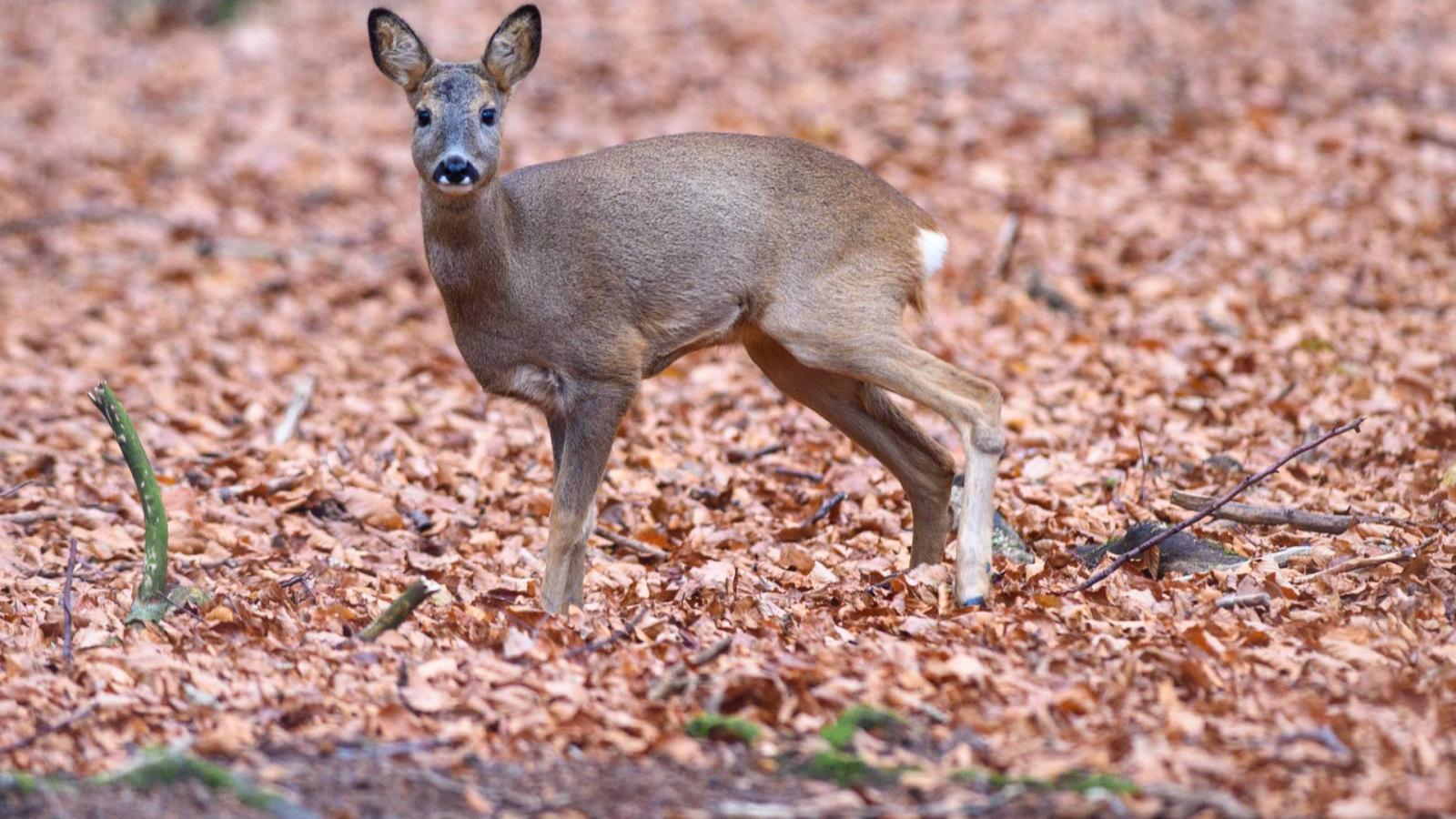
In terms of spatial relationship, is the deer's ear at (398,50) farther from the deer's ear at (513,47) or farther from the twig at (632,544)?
the twig at (632,544)

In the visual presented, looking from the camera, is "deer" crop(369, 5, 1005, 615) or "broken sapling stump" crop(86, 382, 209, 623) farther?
"deer" crop(369, 5, 1005, 615)

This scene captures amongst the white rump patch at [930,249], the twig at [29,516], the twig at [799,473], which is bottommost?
the twig at [29,516]

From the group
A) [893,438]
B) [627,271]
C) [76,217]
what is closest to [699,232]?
[627,271]

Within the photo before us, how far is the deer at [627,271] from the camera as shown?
5.76m

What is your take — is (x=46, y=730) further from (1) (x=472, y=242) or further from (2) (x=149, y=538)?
(1) (x=472, y=242)

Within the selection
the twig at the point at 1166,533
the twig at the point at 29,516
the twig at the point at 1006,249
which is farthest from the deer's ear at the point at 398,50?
the twig at the point at 1006,249

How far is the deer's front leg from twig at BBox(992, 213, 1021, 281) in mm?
5181

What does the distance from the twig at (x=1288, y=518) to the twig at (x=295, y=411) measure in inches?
184

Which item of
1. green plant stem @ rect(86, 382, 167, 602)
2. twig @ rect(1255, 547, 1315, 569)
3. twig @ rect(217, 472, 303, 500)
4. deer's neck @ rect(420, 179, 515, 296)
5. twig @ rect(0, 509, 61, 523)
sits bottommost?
green plant stem @ rect(86, 382, 167, 602)

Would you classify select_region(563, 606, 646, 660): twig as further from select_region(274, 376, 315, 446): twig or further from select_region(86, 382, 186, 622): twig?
select_region(274, 376, 315, 446): twig

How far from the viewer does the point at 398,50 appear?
19.5 ft

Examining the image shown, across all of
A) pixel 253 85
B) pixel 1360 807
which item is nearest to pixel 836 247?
pixel 1360 807

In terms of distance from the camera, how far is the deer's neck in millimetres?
5824

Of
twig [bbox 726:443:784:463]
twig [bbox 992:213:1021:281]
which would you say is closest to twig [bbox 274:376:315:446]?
twig [bbox 726:443:784:463]
